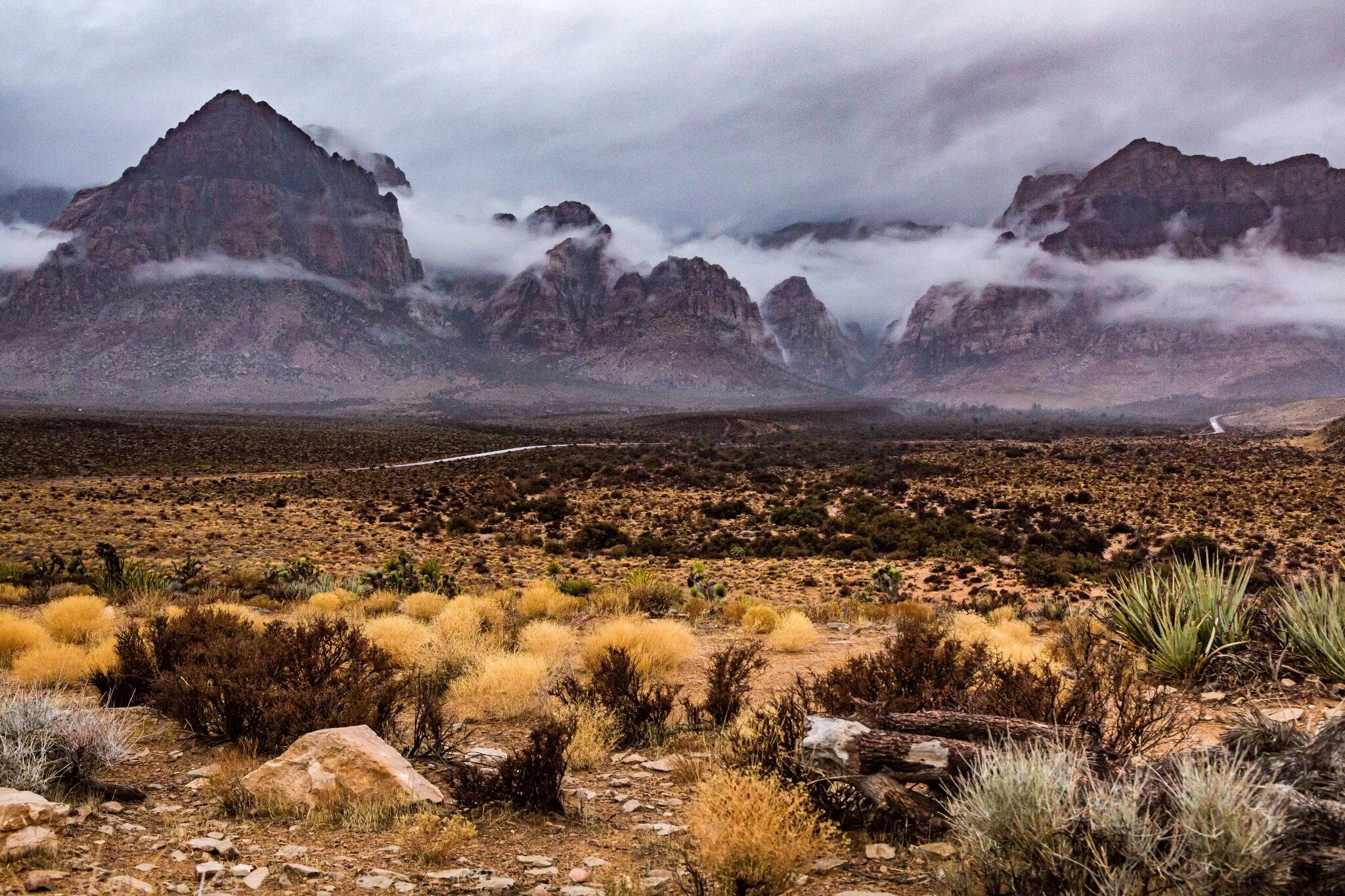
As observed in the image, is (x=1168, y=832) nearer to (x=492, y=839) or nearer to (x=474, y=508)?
(x=492, y=839)

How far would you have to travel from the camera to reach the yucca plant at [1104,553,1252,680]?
7.93m

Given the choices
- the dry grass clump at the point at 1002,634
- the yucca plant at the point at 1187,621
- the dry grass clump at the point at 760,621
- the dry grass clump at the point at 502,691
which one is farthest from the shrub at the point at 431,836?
the dry grass clump at the point at 760,621

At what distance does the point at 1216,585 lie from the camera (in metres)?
8.27

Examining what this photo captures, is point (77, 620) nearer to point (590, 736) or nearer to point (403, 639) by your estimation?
point (403, 639)

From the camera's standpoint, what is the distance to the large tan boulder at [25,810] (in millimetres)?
4371

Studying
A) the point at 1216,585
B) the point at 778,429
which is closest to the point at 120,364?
the point at 778,429

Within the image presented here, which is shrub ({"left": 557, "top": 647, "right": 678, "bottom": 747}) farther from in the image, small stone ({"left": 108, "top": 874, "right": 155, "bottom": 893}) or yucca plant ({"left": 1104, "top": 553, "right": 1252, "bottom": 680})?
yucca plant ({"left": 1104, "top": 553, "right": 1252, "bottom": 680})

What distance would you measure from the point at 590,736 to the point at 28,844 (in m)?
3.69

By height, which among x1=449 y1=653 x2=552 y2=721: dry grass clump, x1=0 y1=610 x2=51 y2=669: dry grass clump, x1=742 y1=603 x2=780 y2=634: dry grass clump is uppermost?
x1=0 y1=610 x2=51 y2=669: dry grass clump

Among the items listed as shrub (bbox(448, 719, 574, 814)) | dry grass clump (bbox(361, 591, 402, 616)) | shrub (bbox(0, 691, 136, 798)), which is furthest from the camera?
dry grass clump (bbox(361, 591, 402, 616))

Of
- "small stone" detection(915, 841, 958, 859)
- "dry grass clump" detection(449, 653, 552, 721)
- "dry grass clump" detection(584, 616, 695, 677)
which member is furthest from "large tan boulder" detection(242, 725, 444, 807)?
"dry grass clump" detection(584, 616, 695, 677)

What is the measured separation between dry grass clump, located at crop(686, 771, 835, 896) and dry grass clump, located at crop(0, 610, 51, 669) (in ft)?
30.9

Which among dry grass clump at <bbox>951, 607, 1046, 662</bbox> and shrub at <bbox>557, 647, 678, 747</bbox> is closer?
shrub at <bbox>557, 647, 678, 747</bbox>

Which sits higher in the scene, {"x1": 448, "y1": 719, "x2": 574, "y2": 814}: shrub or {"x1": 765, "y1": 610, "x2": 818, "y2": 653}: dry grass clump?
{"x1": 448, "y1": 719, "x2": 574, "y2": 814}: shrub
